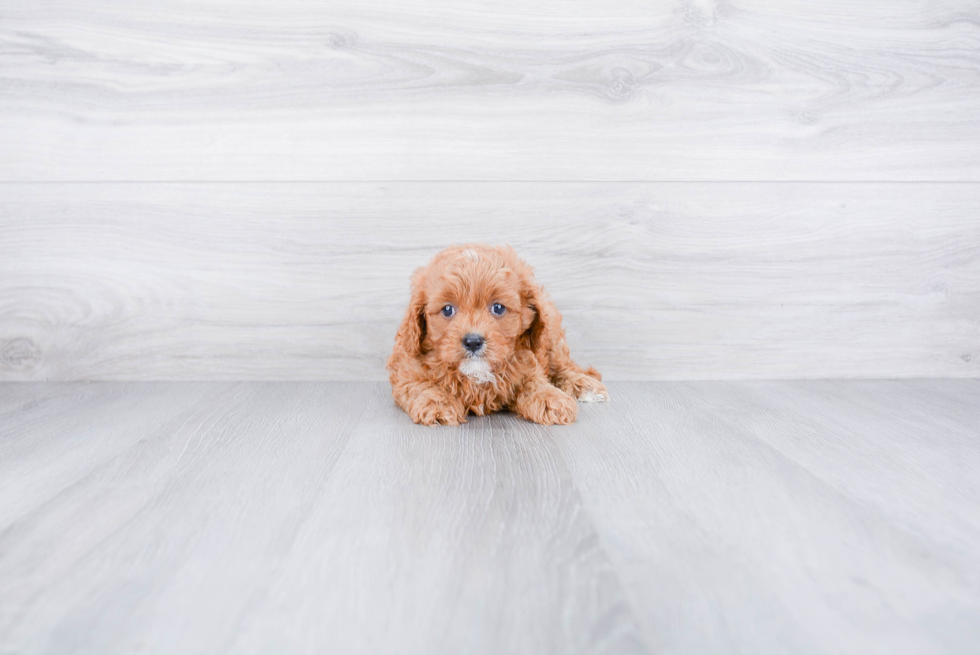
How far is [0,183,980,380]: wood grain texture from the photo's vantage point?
1700 mm

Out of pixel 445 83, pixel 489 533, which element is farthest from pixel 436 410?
pixel 445 83

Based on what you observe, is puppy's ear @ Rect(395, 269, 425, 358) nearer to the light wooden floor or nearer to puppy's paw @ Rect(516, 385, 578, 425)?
the light wooden floor

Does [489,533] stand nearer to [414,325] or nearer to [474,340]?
[474,340]

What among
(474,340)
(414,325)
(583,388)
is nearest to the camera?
(474,340)

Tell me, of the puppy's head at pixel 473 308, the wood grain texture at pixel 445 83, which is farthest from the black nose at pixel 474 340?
the wood grain texture at pixel 445 83

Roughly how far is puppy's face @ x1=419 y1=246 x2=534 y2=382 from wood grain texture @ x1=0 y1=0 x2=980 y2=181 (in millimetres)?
477

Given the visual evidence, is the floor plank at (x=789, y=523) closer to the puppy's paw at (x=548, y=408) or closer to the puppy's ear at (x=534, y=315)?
the puppy's paw at (x=548, y=408)

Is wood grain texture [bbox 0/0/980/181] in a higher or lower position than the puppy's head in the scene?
higher

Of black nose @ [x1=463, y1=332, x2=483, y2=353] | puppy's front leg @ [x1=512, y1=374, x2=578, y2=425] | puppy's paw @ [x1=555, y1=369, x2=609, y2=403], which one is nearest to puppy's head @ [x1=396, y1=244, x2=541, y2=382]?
black nose @ [x1=463, y1=332, x2=483, y2=353]

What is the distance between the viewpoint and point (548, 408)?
1344 millimetres

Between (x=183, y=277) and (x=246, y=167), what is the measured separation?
1.18 ft

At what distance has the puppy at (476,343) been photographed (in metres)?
1.29

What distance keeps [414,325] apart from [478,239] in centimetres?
43


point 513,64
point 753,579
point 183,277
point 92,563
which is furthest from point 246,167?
point 753,579
